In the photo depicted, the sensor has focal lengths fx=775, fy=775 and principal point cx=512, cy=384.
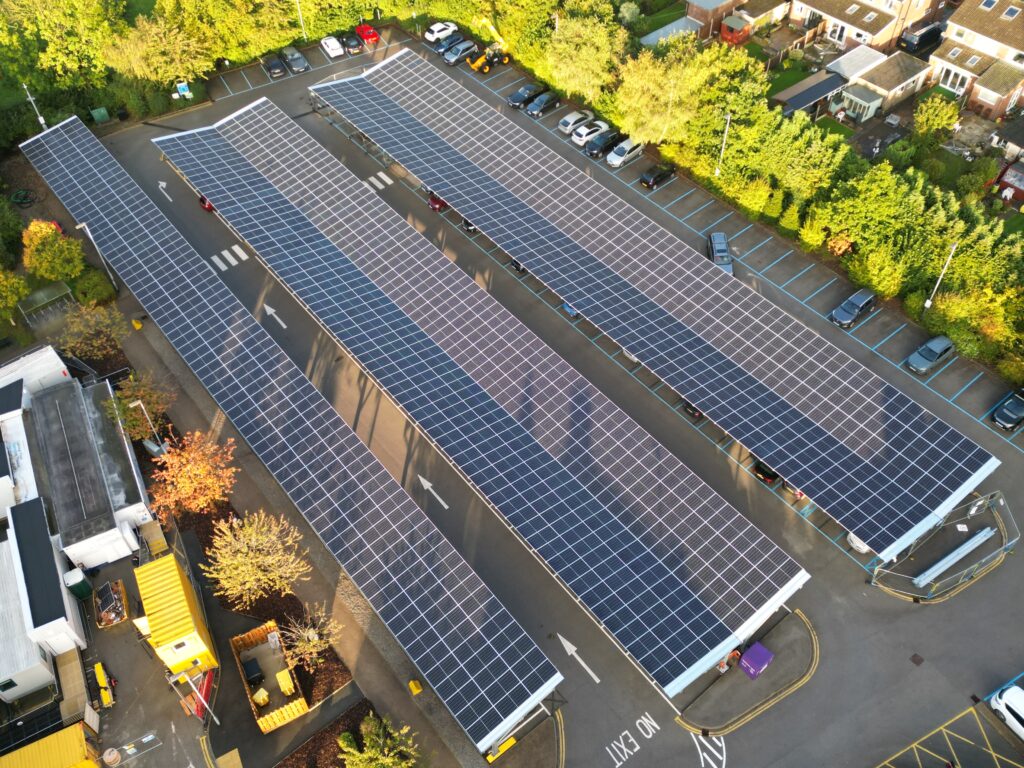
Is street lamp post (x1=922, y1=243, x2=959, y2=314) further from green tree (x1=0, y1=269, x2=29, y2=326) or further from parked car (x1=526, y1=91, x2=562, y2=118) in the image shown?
green tree (x1=0, y1=269, x2=29, y2=326)

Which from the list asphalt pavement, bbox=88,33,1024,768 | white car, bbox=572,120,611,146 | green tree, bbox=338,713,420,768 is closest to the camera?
green tree, bbox=338,713,420,768

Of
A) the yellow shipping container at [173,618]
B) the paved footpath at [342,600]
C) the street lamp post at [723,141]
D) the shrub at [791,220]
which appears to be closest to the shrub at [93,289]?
the paved footpath at [342,600]

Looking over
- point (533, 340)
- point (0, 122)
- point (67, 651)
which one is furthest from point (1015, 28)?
point (0, 122)

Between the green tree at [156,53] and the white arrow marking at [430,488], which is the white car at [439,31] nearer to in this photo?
the green tree at [156,53]

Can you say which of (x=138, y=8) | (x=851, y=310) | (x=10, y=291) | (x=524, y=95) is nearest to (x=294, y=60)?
(x=138, y=8)

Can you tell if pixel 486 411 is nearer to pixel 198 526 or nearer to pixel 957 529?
pixel 198 526

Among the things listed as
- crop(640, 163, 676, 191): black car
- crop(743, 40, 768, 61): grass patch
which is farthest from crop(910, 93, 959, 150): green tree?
crop(640, 163, 676, 191): black car
